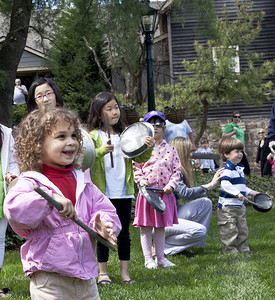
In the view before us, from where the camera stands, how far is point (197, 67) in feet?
59.2

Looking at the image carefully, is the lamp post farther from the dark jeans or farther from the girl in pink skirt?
the dark jeans

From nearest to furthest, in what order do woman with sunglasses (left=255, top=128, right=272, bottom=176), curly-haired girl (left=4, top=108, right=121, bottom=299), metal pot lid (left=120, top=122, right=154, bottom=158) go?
curly-haired girl (left=4, top=108, right=121, bottom=299), metal pot lid (left=120, top=122, right=154, bottom=158), woman with sunglasses (left=255, top=128, right=272, bottom=176)

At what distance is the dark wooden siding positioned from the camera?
23.2 meters

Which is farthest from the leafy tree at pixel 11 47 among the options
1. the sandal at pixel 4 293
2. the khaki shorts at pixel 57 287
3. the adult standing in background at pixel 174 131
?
the khaki shorts at pixel 57 287

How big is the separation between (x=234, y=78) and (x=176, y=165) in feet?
41.8

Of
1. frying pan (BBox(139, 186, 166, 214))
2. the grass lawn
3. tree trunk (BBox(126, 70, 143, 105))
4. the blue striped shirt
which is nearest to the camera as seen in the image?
the grass lawn

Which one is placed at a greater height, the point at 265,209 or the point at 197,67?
the point at 197,67

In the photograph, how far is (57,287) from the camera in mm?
2518

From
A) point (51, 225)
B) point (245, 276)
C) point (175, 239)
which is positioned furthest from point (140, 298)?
point (175, 239)

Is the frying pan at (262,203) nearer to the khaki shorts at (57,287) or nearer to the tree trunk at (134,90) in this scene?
the khaki shorts at (57,287)

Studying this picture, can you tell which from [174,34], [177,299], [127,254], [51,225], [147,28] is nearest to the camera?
[51,225]

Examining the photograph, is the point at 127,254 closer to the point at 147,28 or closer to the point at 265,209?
the point at 265,209

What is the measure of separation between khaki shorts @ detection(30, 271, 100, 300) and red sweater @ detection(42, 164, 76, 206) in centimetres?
36

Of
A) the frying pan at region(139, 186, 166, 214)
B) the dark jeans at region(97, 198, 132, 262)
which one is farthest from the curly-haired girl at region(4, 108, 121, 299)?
the frying pan at region(139, 186, 166, 214)
